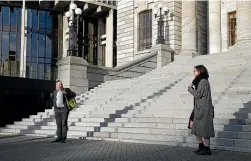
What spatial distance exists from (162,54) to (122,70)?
323 centimetres

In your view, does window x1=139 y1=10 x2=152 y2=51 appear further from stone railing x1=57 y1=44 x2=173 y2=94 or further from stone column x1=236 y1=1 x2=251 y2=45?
stone column x1=236 y1=1 x2=251 y2=45

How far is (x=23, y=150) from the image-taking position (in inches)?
328

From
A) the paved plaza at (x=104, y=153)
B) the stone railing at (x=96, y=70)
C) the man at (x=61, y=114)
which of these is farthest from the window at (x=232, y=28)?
the paved plaza at (x=104, y=153)

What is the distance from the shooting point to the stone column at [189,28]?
24.5m

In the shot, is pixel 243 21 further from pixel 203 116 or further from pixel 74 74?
pixel 203 116

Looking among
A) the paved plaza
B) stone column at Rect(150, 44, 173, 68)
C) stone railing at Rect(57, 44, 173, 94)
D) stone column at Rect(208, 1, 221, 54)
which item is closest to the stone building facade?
stone column at Rect(208, 1, 221, 54)

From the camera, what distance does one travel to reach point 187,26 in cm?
2478

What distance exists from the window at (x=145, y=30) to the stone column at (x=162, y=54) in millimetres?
5081

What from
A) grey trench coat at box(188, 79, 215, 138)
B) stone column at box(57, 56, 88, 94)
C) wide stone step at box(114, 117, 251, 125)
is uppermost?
stone column at box(57, 56, 88, 94)

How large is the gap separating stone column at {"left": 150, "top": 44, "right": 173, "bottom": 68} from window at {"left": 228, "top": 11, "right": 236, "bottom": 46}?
17.4 feet

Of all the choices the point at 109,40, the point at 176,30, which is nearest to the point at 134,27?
the point at 176,30

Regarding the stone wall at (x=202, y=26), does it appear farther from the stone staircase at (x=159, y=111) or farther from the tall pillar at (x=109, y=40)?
the tall pillar at (x=109, y=40)

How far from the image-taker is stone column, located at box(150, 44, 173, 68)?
22531 mm

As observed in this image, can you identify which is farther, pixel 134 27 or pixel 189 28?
pixel 134 27
